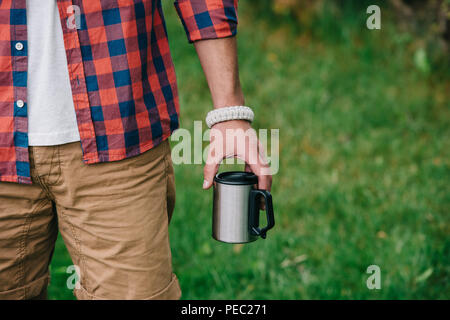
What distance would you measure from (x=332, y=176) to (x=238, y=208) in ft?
7.14

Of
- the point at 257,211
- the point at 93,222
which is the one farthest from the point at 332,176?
the point at 93,222

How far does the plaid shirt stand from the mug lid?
0.80 ft

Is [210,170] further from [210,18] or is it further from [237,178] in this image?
[210,18]

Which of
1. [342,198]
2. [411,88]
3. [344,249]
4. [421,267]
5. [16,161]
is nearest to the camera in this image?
[16,161]

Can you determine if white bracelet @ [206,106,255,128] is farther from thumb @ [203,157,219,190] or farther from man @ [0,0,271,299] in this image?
thumb @ [203,157,219,190]

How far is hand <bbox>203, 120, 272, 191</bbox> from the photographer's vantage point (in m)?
1.55

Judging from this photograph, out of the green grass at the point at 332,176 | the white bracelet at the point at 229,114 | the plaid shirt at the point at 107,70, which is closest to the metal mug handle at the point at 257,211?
the white bracelet at the point at 229,114

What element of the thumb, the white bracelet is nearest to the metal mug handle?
the thumb

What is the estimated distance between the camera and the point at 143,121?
1548 millimetres

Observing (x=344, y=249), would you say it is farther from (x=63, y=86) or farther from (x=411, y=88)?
(x=411, y=88)

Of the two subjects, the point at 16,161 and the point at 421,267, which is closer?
the point at 16,161
